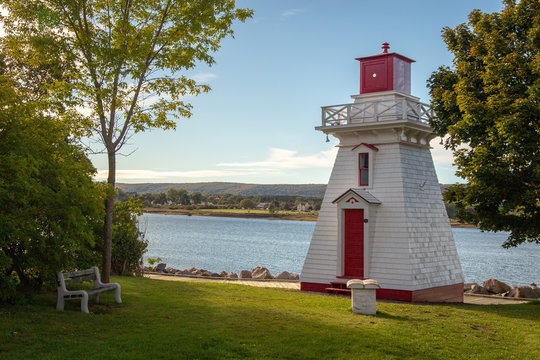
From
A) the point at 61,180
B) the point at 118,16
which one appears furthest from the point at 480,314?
the point at 118,16

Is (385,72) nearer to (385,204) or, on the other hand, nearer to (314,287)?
(385,204)

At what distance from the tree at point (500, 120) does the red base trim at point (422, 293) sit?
9.47 feet

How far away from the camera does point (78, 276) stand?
1173cm

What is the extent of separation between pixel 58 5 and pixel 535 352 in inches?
492

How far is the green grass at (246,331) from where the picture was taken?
8602mm

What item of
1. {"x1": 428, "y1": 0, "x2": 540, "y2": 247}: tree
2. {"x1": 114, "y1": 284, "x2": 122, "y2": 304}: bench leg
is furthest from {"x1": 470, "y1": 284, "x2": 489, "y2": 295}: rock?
{"x1": 114, "y1": 284, "x2": 122, "y2": 304}: bench leg

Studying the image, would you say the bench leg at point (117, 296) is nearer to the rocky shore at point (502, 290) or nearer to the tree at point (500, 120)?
the tree at point (500, 120)

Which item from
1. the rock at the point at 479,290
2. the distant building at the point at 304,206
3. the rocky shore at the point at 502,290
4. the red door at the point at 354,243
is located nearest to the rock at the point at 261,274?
the red door at the point at 354,243

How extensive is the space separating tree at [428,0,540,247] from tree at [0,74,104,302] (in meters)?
9.92

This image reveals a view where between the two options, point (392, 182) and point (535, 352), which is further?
point (392, 182)

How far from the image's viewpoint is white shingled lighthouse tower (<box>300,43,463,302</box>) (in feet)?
56.2

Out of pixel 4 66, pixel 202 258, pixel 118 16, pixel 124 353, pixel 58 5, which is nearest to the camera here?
pixel 124 353

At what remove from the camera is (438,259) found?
709 inches

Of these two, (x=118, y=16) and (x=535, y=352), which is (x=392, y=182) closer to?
(x=535, y=352)
